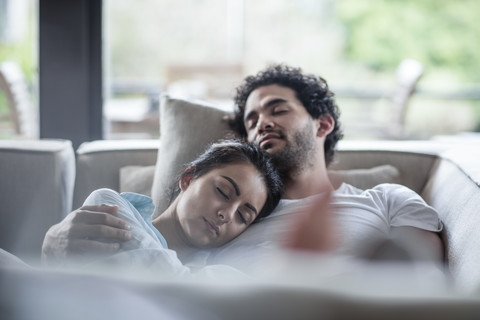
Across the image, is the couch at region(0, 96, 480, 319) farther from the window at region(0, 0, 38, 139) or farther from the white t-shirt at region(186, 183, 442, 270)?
the window at region(0, 0, 38, 139)

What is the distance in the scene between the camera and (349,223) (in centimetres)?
119

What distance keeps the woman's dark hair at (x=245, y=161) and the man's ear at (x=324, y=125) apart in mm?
325

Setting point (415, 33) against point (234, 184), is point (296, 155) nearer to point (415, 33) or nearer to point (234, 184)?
point (234, 184)

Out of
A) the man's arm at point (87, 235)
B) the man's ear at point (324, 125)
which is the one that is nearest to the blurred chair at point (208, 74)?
the man's ear at point (324, 125)

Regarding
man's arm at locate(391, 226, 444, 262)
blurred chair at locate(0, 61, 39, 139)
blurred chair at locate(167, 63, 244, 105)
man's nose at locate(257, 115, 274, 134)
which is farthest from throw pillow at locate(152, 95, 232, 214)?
blurred chair at locate(167, 63, 244, 105)

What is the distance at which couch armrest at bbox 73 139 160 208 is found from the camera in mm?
1578

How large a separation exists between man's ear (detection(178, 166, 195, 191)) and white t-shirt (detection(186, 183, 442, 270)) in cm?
17

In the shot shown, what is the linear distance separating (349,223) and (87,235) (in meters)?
0.60

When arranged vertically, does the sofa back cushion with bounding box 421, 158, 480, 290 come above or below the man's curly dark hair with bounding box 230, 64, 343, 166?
below

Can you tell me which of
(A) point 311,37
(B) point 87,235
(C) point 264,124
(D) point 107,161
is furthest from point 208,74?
(A) point 311,37

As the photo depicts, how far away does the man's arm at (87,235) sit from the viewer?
86 cm

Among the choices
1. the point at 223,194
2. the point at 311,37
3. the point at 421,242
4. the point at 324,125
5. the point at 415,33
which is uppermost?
the point at 415,33

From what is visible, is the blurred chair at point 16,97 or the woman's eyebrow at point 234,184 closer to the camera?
the woman's eyebrow at point 234,184

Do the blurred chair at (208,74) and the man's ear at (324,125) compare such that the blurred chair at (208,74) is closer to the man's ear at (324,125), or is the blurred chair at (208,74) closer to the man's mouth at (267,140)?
the man's ear at (324,125)
